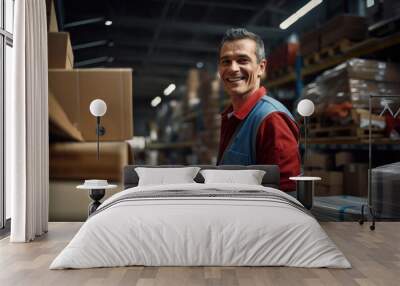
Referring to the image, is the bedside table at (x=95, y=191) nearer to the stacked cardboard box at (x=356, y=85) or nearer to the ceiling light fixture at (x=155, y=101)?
the ceiling light fixture at (x=155, y=101)

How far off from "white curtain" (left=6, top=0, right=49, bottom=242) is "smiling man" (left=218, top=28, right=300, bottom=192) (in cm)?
194

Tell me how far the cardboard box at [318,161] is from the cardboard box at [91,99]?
2.01 m

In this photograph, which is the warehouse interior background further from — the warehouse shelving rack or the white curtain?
the white curtain

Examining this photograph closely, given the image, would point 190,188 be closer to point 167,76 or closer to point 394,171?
point 167,76

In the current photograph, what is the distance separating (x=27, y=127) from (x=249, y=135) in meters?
2.26

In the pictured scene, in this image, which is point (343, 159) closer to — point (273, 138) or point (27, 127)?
point (273, 138)

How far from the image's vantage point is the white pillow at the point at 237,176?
5062 mm

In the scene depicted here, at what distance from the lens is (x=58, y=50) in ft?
18.4

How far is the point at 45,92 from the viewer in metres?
5.22

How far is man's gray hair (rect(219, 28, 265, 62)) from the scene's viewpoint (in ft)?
18.2

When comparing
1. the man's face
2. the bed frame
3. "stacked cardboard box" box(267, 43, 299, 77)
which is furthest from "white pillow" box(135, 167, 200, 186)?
"stacked cardboard box" box(267, 43, 299, 77)

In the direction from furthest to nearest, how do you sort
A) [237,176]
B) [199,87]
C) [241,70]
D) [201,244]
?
[199,87], [241,70], [237,176], [201,244]

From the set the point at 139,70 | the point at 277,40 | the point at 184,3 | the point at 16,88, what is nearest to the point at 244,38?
the point at 277,40

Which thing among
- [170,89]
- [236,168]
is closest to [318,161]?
[236,168]
